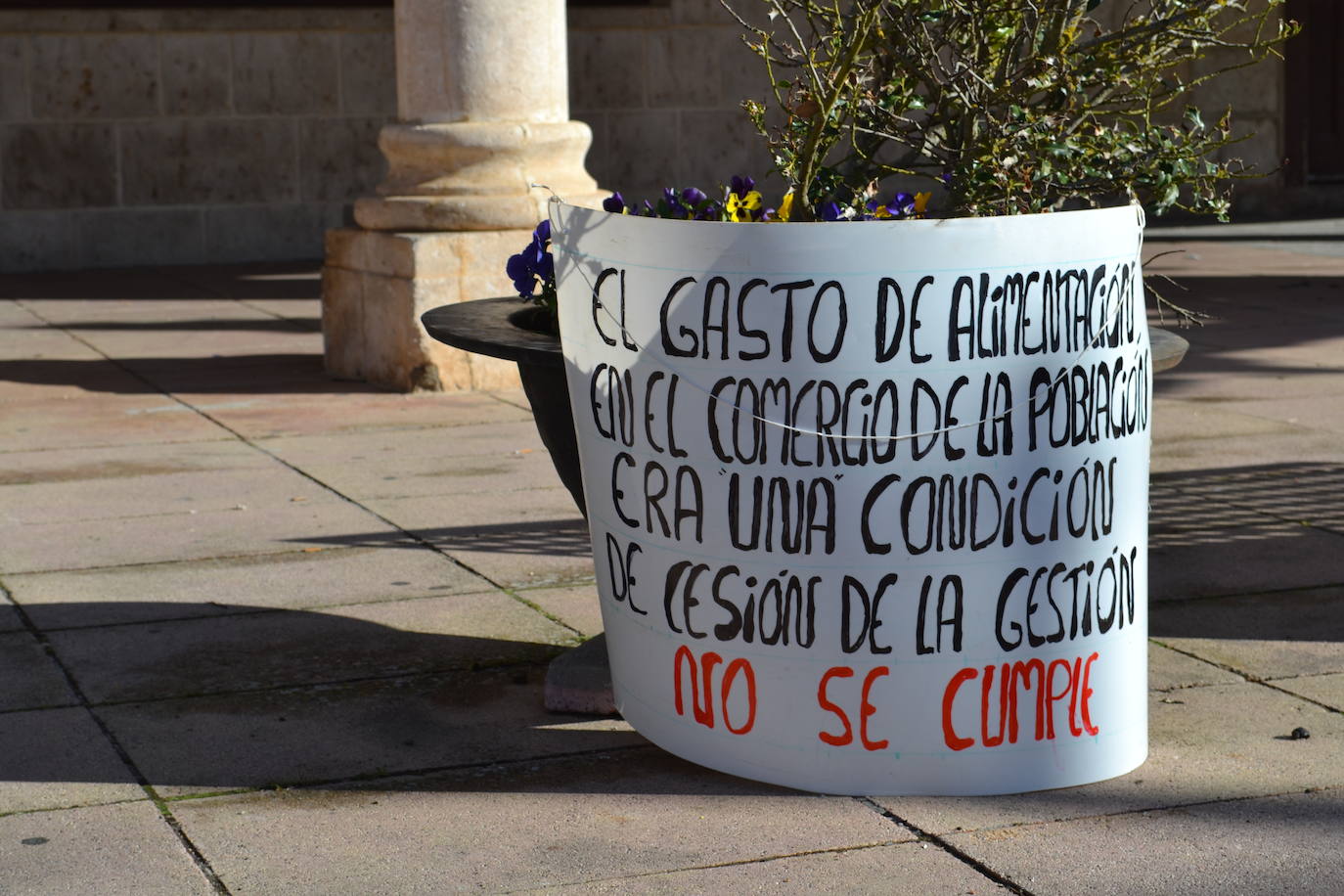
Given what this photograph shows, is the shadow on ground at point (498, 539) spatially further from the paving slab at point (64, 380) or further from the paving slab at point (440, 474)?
the paving slab at point (64, 380)

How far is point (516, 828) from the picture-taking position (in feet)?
10.8

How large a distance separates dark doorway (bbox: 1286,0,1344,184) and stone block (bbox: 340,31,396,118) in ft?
27.8

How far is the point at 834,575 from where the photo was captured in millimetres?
3352

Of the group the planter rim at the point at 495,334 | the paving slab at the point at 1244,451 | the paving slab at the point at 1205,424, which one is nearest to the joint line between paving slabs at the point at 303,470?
the planter rim at the point at 495,334

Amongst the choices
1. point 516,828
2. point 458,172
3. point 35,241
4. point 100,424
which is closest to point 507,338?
point 516,828

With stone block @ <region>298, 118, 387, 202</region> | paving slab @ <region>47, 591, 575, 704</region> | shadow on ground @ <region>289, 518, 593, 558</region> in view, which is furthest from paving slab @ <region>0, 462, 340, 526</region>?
stone block @ <region>298, 118, 387, 202</region>

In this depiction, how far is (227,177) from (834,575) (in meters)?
12.0

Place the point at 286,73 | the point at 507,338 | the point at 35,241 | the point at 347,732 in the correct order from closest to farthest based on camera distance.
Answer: the point at 347,732 → the point at 507,338 → the point at 35,241 → the point at 286,73

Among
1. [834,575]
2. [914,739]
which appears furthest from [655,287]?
[914,739]

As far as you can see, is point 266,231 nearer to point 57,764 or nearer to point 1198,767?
point 57,764

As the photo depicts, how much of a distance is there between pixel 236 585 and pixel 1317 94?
14.9 meters

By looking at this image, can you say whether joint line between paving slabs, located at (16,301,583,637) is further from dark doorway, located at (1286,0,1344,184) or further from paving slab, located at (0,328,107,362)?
dark doorway, located at (1286,0,1344,184)

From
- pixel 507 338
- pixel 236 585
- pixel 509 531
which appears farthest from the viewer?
pixel 509 531

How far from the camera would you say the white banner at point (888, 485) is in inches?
130
